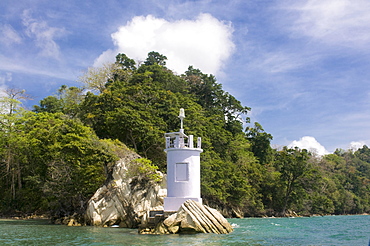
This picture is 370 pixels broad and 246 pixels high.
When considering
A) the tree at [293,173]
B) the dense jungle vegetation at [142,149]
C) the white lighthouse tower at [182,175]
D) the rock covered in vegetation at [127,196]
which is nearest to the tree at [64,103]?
the dense jungle vegetation at [142,149]

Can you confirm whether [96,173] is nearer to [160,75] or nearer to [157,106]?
[157,106]

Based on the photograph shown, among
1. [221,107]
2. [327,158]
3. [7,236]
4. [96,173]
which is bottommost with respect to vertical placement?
[7,236]

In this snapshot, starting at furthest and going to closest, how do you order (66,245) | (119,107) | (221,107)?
(221,107), (119,107), (66,245)

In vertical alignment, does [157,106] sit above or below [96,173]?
above

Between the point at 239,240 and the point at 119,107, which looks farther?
the point at 119,107

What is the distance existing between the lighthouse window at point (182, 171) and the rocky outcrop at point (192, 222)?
176 cm

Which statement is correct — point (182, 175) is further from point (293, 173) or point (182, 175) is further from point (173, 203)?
point (293, 173)

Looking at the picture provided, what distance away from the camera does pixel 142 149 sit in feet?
111

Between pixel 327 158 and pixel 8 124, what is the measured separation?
56780 millimetres

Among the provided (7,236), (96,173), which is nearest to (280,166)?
(96,173)

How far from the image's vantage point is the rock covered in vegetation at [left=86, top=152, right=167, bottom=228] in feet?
79.0

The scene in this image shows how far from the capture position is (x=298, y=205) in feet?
153

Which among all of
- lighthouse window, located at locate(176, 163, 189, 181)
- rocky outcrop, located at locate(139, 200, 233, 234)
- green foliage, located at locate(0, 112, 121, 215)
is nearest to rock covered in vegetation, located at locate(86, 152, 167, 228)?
green foliage, located at locate(0, 112, 121, 215)

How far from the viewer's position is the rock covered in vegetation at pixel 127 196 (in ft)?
79.0
